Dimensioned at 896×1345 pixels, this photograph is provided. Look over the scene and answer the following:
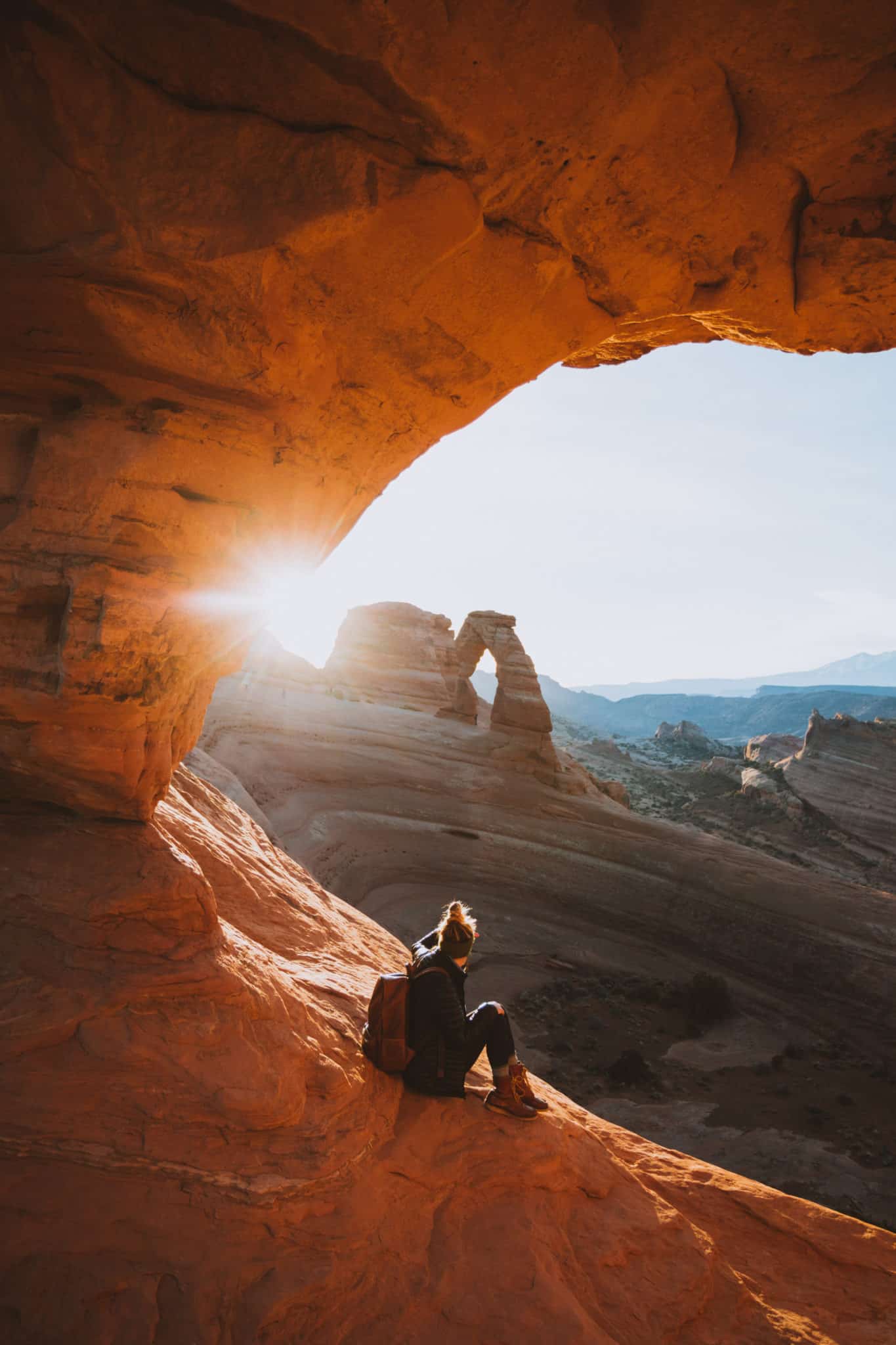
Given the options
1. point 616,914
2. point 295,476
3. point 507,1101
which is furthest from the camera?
point 616,914

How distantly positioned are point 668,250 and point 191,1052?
5.14m

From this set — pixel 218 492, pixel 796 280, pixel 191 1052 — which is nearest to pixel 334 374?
pixel 218 492

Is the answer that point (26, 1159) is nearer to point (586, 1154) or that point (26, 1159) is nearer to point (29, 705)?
point (29, 705)

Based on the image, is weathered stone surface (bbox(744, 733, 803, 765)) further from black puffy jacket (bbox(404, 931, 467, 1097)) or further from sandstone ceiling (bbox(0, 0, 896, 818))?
black puffy jacket (bbox(404, 931, 467, 1097))

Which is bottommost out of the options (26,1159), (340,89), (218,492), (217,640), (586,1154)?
(586,1154)

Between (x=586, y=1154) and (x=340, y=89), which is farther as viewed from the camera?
(x=586, y=1154)

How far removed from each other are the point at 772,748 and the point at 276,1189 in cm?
3956

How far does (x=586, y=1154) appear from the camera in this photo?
3.77 metres

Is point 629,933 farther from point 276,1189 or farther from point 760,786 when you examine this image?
point 760,786

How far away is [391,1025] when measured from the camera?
12.0 feet

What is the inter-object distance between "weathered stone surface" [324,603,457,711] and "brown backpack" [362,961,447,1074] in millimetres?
22480

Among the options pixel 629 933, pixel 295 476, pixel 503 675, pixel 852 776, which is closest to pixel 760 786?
pixel 852 776

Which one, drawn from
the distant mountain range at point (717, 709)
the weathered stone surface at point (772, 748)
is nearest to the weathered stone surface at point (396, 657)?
the weathered stone surface at point (772, 748)

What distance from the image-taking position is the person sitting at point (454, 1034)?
12.0 ft
